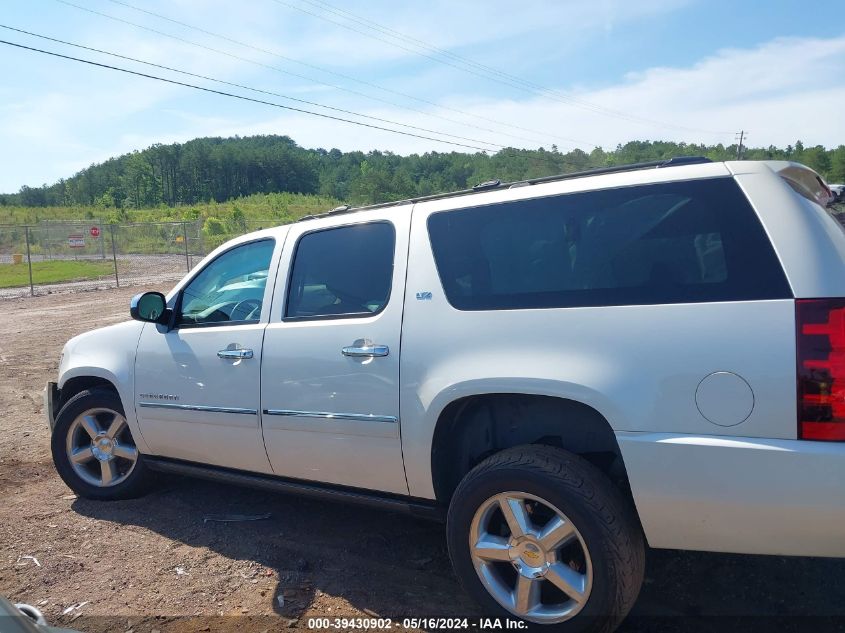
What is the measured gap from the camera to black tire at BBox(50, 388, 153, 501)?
4734mm

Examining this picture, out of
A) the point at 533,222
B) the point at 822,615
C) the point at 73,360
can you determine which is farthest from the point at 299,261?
the point at 822,615

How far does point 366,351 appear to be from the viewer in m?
3.41

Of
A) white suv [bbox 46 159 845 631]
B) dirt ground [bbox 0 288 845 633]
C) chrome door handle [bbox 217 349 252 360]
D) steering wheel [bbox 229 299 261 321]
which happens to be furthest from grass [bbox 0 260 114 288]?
white suv [bbox 46 159 845 631]

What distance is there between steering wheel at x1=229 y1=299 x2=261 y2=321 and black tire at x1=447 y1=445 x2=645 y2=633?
1.86 m

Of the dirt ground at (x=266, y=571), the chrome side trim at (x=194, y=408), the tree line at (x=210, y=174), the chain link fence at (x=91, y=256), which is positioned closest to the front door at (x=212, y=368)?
the chrome side trim at (x=194, y=408)

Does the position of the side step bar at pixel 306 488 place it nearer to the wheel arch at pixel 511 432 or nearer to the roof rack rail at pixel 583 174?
the wheel arch at pixel 511 432

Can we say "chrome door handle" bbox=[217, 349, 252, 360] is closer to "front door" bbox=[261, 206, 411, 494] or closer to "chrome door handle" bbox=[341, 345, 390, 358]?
"front door" bbox=[261, 206, 411, 494]

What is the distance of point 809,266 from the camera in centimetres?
243

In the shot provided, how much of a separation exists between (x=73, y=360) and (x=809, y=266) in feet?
14.9

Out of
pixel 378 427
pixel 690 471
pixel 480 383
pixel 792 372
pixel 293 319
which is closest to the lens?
pixel 792 372

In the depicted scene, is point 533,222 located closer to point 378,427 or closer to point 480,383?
point 480,383

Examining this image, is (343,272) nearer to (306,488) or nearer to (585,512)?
(306,488)

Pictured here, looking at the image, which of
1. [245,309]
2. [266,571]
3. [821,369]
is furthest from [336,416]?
[821,369]

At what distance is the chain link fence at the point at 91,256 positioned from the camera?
2393 centimetres
